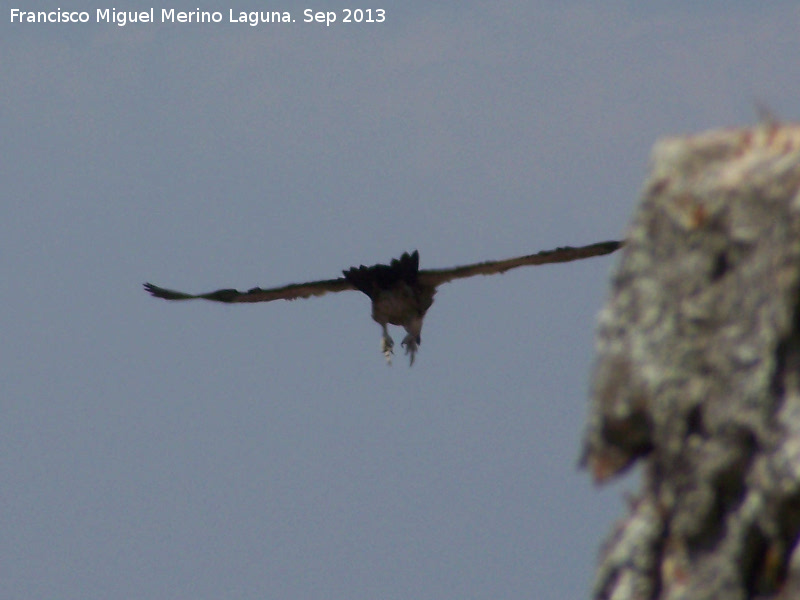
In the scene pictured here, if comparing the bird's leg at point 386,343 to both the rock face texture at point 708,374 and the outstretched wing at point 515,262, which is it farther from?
the rock face texture at point 708,374

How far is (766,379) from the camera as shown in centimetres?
1070

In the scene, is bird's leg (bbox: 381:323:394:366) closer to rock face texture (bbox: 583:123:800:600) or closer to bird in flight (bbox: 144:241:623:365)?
bird in flight (bbox: 144:241:623:365)

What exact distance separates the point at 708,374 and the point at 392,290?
52.3 ft

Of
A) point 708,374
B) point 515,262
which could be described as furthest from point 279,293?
point 708,374

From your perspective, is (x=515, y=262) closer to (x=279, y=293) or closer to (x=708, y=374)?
(x=279, y=293)

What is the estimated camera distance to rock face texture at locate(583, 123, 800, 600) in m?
10.6

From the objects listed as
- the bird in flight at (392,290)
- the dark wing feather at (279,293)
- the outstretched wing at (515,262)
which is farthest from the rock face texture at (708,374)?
the dark wing feather at (279,293)

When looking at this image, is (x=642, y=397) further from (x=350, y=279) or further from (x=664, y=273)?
(x=350, y=279)

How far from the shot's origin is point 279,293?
27250mm

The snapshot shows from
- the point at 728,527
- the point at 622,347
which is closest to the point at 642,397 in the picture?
the point at 622,347

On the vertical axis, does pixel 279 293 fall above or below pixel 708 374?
above

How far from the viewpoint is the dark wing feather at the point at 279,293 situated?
88.7 feet

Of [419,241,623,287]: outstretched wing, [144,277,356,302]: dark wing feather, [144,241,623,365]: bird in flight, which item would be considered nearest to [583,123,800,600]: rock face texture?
[419,241,623,287]: outstretched wing

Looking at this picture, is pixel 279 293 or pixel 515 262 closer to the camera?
pixel 515 262
